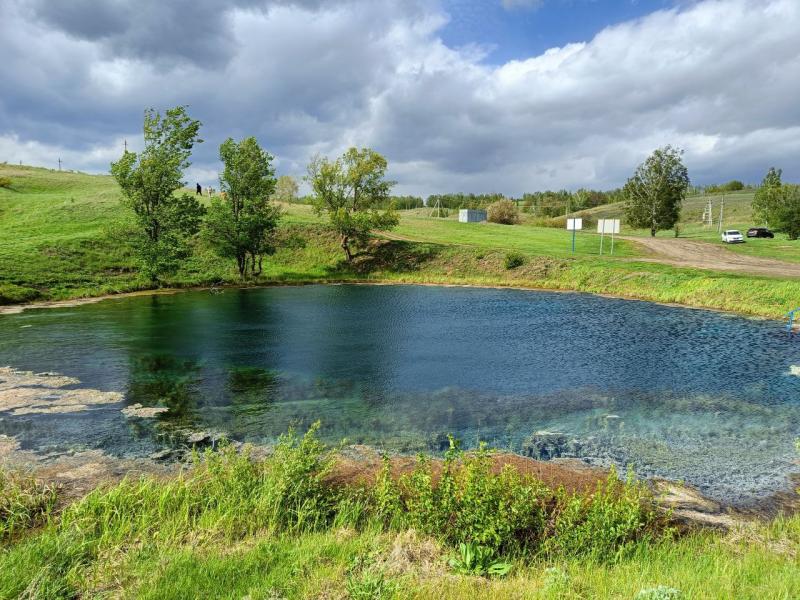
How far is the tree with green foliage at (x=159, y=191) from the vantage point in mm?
46375

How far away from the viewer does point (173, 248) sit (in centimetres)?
4816

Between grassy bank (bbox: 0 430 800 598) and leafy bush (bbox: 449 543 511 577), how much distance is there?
0.9 inches

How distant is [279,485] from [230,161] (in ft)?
156

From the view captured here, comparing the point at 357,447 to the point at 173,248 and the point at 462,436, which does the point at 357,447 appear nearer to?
the point at 462,436

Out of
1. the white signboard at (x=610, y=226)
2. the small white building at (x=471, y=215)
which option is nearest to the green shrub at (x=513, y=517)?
the white signboard at (x=610, y=226)

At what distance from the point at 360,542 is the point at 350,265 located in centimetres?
5468

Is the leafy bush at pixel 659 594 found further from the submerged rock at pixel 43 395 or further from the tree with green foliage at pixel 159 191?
the tree with green foliage at pixel 159 191

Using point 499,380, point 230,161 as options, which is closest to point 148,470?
point 499,380

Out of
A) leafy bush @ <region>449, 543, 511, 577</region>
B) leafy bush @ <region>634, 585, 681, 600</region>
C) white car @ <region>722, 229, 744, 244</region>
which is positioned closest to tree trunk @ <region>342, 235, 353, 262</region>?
white car @ <region>722, 229, 744, 244</region>

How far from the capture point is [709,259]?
54.5m

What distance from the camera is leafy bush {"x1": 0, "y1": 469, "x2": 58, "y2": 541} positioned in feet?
30.6

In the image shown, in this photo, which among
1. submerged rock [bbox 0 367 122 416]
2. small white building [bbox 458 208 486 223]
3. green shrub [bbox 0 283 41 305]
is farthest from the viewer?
small white building [bbox 458 208 486 223]

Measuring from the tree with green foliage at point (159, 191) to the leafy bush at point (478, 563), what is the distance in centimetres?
4565

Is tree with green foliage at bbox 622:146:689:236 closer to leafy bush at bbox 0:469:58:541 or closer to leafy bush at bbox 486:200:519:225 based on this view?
leafy bush at bbox 486:200:519:225
